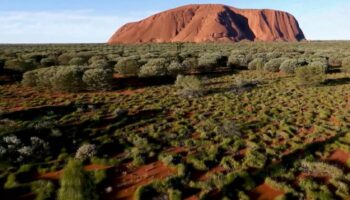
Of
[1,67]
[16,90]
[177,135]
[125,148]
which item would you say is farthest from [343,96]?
[1,67]

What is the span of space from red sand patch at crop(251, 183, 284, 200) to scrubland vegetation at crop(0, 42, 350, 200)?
0.17 feet

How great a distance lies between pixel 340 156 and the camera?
42.0 ft

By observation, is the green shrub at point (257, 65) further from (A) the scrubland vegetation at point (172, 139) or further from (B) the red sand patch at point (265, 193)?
(B) the red sand patch at point (265, 193)

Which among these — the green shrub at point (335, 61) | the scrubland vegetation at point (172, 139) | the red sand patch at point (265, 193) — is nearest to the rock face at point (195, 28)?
the green shrub at point (335, 61)

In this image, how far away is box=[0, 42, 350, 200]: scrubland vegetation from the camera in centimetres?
1024

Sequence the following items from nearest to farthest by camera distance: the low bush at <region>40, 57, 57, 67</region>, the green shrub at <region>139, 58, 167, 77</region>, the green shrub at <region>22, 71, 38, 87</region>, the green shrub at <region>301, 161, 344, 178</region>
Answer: the green shrub at <region>301, 161, 344, 178</region>, the green shrub at <region>22, 71, 38, 87</region>, the green shrub at <region>139, 58, 167, 77</region>, the low bush at <region>40, 57, 57, 67</region>

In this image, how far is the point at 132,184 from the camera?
34.8ft

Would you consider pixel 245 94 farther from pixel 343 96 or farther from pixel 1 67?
pixel 1 67

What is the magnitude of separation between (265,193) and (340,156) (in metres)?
4.73

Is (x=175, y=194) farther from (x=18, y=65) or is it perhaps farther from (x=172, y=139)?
(x=18, y=65)

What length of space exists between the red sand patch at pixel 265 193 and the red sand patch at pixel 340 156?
12.4 ft

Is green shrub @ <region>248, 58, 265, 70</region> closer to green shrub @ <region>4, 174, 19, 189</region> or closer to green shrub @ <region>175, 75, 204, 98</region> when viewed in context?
green shrub @ <region>175, 75, 204, 98</region>

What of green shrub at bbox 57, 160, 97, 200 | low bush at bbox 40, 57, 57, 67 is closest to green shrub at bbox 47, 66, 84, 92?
low bush at bbox 40, 57, 57, 67

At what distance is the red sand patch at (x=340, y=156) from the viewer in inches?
488
